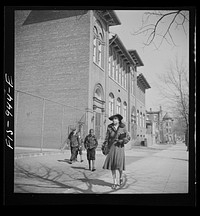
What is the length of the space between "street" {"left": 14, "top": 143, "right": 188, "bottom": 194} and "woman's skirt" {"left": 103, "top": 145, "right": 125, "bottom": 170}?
0.49 ft

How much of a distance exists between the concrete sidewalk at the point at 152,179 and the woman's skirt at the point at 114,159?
0.27 metres

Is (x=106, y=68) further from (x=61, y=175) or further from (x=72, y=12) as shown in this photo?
(x=61, y=175)

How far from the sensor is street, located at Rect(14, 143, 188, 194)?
15.7 feet

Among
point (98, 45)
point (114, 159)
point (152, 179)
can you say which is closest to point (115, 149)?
point (114, 159)

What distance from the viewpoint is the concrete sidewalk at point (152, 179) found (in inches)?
188

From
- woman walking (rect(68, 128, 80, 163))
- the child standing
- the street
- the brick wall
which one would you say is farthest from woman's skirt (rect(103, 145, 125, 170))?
the brick wall

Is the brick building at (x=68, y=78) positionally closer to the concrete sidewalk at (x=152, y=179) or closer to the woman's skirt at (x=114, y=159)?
the woman's skirt at (x=114, y=159)

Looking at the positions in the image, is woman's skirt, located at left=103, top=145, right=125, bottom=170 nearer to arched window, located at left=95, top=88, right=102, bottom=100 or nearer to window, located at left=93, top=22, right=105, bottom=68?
arched window, located at left=95, top=88, right=102, bottom=100

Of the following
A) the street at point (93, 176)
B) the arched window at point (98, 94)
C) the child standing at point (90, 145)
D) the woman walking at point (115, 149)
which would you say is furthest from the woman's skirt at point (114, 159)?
the arched window at point (98, 94)

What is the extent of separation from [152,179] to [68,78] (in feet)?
9.44

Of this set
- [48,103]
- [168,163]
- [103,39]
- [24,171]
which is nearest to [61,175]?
[24,171]

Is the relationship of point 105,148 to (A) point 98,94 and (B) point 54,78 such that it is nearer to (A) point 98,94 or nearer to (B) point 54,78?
(A) point 98,94
